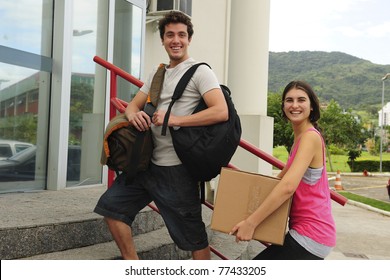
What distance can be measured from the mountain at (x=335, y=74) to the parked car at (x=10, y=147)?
7991cm

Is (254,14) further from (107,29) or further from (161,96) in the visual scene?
(161,96)

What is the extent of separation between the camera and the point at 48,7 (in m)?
4.80

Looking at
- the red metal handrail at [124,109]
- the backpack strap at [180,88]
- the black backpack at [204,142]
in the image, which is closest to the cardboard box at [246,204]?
the black backpack at [204,142]

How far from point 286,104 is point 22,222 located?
5.99 ft

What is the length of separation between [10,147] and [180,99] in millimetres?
2787

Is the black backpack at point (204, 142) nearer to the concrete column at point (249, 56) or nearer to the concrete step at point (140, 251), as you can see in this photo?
the concrete step at point (140, 251)

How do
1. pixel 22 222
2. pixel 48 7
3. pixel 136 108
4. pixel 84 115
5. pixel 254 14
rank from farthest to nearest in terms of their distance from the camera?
pixel 254 14
pixel 84 115
pixel 48 7
pixel 22 222
pixel 136 108

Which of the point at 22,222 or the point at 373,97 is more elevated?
the point at 373,97

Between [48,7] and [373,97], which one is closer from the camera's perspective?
[48,7]

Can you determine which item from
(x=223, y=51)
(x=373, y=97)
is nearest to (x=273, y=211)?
(x=223, y=51)

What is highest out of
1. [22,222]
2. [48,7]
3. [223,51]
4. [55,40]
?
[223,51]

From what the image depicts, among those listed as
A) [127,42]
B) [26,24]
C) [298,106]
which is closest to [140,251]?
[298,106]

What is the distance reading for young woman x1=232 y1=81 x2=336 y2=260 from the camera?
1880mm

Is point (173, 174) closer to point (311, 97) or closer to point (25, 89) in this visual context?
point (311, 97)
